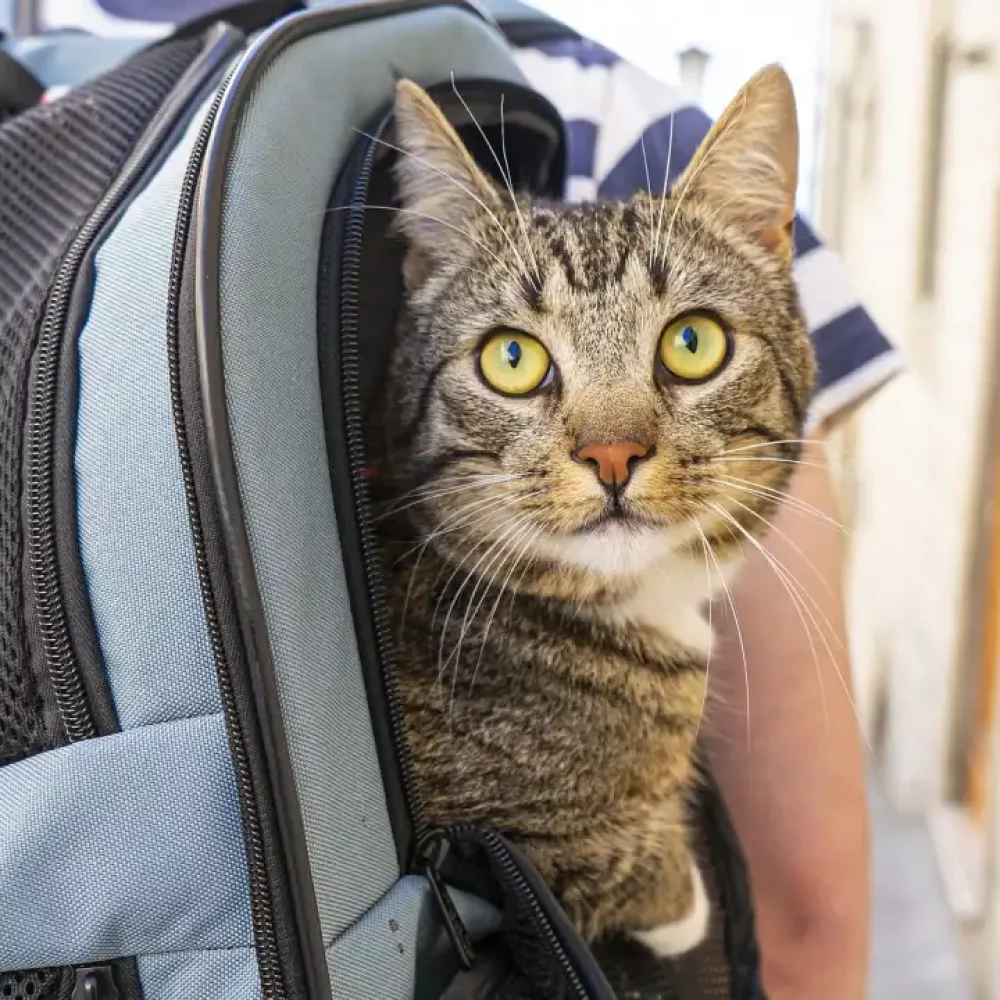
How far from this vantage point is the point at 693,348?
0.63 meters

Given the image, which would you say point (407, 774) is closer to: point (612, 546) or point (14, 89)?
point (612, 546)

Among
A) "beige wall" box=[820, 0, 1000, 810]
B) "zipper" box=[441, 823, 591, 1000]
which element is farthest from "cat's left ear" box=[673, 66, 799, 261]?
"beige wall" box=[820, 0, 1000, 810]

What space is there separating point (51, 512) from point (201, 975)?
0.22 metres

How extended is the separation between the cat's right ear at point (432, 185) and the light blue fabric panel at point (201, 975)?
0.45 metres

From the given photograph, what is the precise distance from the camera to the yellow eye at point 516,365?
619mm

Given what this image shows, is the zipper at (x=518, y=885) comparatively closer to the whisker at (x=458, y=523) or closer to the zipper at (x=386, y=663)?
the zipper at (x=386, y=663)

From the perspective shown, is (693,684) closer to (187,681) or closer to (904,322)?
(187,681)

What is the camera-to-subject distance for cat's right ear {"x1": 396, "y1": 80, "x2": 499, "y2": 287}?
0.58 meters

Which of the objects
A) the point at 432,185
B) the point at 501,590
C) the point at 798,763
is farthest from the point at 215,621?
the point at 798,763

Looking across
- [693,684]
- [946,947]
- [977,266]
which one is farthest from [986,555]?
[693,684]

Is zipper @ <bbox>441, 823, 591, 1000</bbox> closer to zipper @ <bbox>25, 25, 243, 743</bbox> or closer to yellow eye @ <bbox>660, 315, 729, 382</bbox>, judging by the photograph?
zipper @ <bbox>25, 25, 243, 743</bbox>

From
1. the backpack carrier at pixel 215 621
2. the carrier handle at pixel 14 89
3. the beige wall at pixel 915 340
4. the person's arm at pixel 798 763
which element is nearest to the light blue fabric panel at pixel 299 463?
the backpack carrier at pixel 215 621

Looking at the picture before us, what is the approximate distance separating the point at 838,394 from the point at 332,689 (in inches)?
22.0

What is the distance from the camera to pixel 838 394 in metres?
0.82
